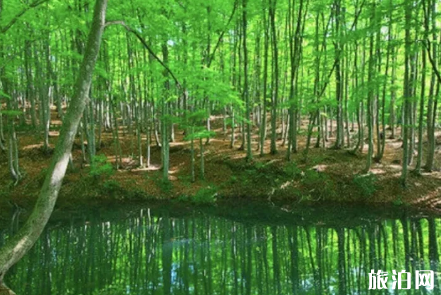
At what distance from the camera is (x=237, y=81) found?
73.9ft

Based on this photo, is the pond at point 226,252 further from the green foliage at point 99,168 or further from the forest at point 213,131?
the green foliage at point 99,168

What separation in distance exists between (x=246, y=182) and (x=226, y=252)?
23.6 feet

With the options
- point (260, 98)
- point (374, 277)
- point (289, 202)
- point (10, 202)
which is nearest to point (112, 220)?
point (10, 202)

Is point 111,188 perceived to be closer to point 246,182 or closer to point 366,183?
point 246,182

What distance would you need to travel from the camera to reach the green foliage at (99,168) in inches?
576

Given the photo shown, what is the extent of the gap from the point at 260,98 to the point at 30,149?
611 inches

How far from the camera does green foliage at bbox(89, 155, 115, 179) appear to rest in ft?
48.0

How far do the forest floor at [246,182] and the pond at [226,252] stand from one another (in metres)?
1.69

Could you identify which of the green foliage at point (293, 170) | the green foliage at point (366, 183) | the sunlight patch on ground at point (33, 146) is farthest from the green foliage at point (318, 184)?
the sunlight patch on ground at point (33, 146)

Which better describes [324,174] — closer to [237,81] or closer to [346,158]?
[346,158]

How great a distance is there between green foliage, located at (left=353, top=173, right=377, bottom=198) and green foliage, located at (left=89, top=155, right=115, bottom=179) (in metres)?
11.1

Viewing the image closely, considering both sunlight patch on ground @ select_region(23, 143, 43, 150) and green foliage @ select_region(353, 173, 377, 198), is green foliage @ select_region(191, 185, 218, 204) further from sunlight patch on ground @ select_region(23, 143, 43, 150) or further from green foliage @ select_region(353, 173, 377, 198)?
sunlight patch on ground @ select_region(23, 143, 43, 150)

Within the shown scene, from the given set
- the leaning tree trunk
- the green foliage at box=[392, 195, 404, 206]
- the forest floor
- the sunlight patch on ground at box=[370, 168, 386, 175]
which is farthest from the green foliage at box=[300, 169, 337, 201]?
the leaning tree trunk

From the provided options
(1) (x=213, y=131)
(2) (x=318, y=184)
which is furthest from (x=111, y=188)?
(2) (x=318, y=184)
